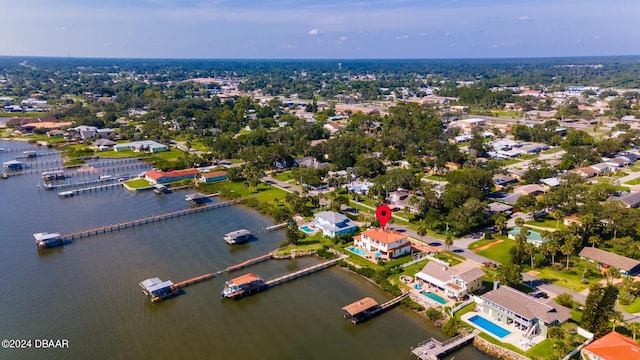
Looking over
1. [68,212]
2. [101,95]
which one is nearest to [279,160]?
[68,212]

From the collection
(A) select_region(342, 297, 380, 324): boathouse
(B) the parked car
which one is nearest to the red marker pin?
(A) select_region(342, 297, 380, 324): boathouse

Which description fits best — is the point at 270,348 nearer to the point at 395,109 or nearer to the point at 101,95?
the point at 395,109

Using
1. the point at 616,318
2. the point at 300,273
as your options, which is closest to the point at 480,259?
the point at 616,318

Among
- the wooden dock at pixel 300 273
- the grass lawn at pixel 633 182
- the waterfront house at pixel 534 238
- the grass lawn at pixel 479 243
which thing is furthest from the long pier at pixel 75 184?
the grass lawn at pixel 633 182

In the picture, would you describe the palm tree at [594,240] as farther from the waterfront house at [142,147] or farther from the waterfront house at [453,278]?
the waterfront house at [142,147]

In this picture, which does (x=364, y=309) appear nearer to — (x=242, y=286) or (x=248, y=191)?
(x=242, y=286)
